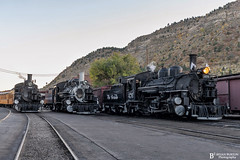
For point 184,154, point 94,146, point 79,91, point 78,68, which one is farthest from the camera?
point 78,68

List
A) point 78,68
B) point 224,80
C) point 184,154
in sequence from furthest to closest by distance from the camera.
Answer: point 78,68 → point 224,80 → point 184,154

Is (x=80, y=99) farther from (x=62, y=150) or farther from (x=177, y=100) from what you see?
(x=62, y=150)

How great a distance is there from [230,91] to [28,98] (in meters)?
20.5

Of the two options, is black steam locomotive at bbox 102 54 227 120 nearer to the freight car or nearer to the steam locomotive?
the freight car

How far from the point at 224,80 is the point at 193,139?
1191 cm

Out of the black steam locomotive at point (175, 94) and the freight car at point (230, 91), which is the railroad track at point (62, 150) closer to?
the black steam locomotive at point (175, 94)

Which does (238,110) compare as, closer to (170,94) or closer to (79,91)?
(170,94)

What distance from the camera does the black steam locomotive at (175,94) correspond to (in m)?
16.4

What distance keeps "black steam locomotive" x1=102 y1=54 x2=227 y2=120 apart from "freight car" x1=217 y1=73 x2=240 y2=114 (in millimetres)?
2221

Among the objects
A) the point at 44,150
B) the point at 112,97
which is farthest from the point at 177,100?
the point at 44,150

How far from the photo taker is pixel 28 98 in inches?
1150

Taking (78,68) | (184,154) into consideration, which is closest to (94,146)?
(184,154)

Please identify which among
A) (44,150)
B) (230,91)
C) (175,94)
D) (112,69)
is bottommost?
(44,150)

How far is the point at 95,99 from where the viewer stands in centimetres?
2589
